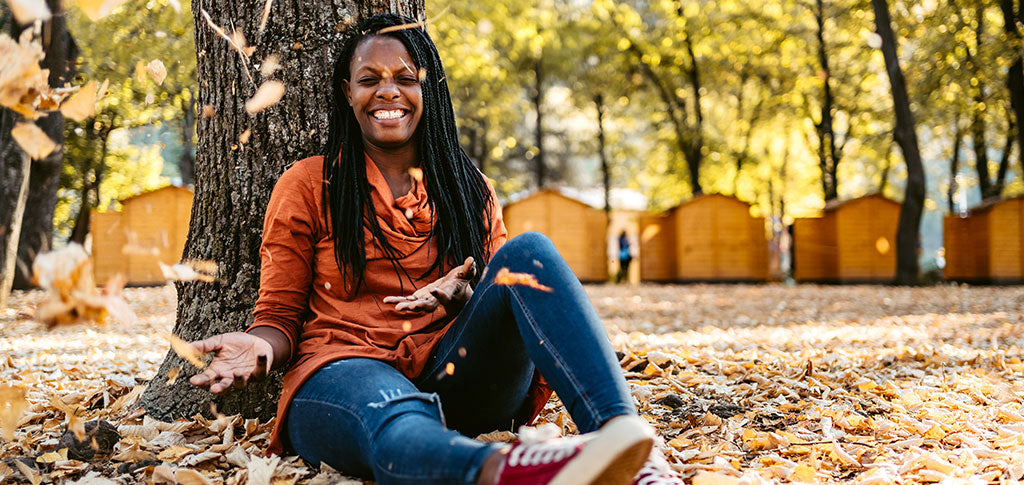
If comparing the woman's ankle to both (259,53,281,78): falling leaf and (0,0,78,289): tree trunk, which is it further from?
(0,0,78,289): tree trunk

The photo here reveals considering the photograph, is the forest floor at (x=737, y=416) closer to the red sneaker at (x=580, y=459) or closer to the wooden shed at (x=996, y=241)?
the red sneaker at (x=580, y=459)

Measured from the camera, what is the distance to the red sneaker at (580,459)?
151cm

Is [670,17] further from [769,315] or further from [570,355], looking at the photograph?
[570,355]

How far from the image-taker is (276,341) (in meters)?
2.24

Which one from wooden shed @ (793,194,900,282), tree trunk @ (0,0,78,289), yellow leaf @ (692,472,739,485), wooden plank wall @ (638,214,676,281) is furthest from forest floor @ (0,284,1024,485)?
wooden plank wall @ (638,214,676,281)

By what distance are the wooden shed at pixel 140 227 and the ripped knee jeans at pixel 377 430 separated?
13707 millimetres

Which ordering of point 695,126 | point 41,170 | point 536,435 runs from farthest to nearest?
point 695,126
point 41,170
point 536,435

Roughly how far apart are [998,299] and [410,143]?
11.2m

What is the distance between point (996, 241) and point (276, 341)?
1721cm

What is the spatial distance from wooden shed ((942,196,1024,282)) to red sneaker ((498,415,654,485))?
56.0ft

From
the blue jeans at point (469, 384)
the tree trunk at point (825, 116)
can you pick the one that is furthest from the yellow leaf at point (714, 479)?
the tree trunk at point (825, 116)

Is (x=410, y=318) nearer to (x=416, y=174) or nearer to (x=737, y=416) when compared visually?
(x=416, y=174)

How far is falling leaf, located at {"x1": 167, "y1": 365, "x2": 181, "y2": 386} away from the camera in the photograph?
296 cm

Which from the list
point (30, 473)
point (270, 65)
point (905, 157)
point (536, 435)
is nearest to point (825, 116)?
point (905, 157)
